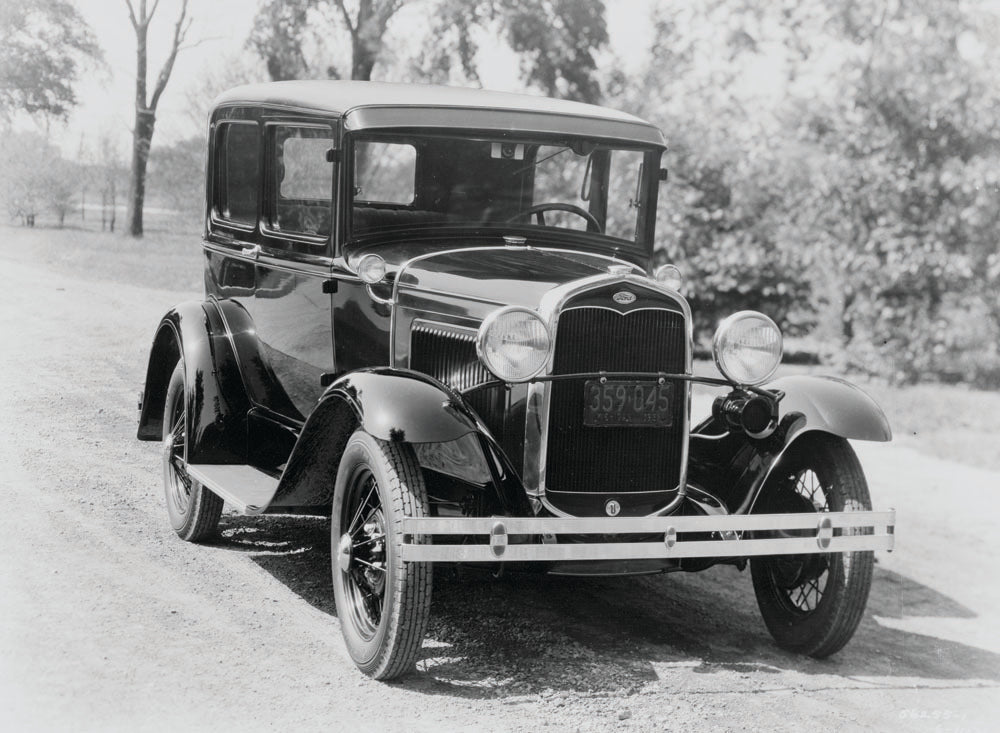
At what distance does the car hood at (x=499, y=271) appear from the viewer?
3803 millimetres

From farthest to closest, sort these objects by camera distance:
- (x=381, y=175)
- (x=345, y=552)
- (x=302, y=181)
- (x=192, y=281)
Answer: (x=192, y=281) → (x=381, y=175) → (x=302, y=181) → (x=345, y=552)

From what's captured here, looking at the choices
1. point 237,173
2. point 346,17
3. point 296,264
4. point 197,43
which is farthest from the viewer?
point 346,17

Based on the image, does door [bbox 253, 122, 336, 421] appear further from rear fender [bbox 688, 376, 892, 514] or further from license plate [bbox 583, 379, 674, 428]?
rear fender [bbox 688, 376, 892, 514]

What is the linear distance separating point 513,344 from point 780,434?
3.75 ft

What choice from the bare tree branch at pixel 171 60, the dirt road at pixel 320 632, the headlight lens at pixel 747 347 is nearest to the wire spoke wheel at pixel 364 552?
the dirt road at pixel 320 632

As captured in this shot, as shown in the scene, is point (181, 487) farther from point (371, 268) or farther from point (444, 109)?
point (444, 109)

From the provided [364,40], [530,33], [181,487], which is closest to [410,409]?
[181,487]

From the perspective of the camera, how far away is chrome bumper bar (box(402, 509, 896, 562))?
324 cm

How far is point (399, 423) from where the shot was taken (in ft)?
11.1

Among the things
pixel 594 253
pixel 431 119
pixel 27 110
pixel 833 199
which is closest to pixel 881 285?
pixel 833 199

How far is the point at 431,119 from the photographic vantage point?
14.1ft

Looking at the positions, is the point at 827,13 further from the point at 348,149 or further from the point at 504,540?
the point at 504,540

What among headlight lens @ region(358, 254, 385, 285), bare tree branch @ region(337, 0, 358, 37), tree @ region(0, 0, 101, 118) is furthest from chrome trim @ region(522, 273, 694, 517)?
bare tree branch @ region(337, 0, 358, 37)

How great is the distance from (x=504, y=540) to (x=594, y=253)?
1.72 metres
